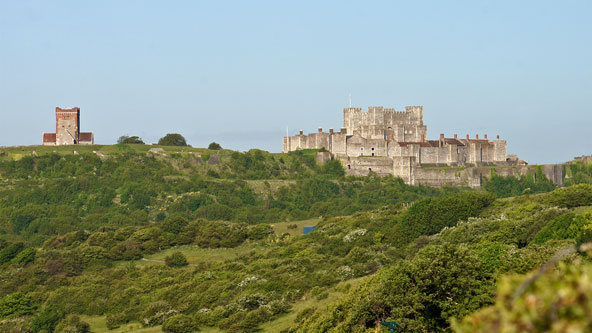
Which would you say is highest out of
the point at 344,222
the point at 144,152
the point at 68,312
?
the point at 144,152

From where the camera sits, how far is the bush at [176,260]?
50.0 metres

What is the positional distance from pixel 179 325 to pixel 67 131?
5547cm

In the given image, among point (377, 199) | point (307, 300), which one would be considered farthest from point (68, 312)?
point (377, 199)

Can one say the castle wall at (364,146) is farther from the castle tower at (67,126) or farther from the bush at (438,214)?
the bush at (438,214)

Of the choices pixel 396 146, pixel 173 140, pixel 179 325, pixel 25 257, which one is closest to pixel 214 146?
pixel 173 140

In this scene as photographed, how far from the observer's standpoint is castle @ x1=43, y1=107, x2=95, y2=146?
84.0m

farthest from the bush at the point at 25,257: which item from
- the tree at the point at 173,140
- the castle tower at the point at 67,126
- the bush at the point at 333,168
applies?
the tree at the point at 173,140

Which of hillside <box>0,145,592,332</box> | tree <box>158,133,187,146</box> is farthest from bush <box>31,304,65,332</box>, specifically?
tree <box>158,133,187,146</box>

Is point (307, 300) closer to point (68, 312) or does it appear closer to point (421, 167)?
Answer: point (68, 312)

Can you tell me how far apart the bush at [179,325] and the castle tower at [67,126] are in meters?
52.9

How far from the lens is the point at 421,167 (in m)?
77.4

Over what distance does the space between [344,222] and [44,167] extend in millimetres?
34911

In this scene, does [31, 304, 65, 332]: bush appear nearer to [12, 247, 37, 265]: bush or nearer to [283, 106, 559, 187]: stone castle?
[12, 247, 37, 265]: bush

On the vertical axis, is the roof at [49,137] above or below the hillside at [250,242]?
above
